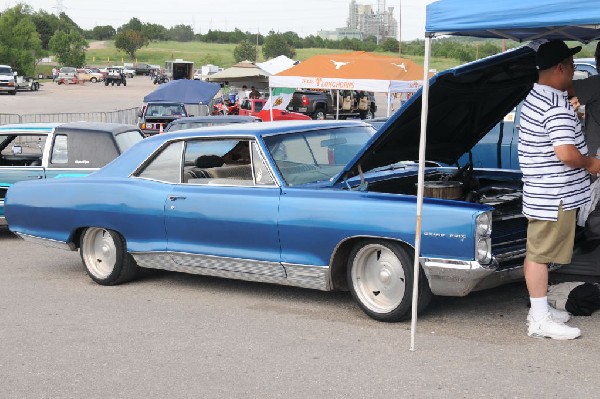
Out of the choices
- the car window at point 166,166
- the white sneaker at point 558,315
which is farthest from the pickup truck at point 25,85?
the white sneaker at point 558,315

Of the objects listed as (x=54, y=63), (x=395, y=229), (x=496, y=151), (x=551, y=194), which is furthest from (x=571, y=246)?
(x=54, y=63)

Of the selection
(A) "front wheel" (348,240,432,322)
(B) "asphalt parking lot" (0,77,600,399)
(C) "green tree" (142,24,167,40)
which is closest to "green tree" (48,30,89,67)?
(C) "green tree" (142,24,167,40)

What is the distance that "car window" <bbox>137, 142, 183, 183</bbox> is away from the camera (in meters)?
7.64

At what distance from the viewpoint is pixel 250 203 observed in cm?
691

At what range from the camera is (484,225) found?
5.87 meters

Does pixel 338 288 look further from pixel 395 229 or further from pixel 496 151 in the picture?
pixel 496 151

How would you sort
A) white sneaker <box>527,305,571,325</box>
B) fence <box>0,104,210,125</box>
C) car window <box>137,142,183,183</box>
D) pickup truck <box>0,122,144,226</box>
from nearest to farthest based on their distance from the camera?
white sneaker <box>527,305,571,325</box>
car window <box>137,142,183,183</box>
pickup truck <box>0,122,144,226</box>
fence <box>0,104,210,125</box>

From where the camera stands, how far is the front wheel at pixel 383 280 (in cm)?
622

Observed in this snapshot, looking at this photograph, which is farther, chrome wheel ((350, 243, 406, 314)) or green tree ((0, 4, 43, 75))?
green tree ((0, 4, 43, 75))

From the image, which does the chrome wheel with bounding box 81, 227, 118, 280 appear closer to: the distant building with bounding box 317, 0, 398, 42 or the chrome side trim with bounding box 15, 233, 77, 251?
the chrome side trim with bounding box 15, 233, 77, 251

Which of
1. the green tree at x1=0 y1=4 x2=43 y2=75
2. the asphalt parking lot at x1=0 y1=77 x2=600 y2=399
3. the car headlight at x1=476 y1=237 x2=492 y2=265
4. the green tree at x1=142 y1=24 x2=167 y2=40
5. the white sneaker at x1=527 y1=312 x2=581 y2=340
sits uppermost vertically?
the green tree at x1=142 y1=24 x2=167 y2=40

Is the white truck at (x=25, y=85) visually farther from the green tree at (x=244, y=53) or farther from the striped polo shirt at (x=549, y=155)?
the striped polo shirt at (x=549, y=155)

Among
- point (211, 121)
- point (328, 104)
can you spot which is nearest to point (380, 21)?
point (328, 104)

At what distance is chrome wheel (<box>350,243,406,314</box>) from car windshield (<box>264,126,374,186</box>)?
0.89 meters
